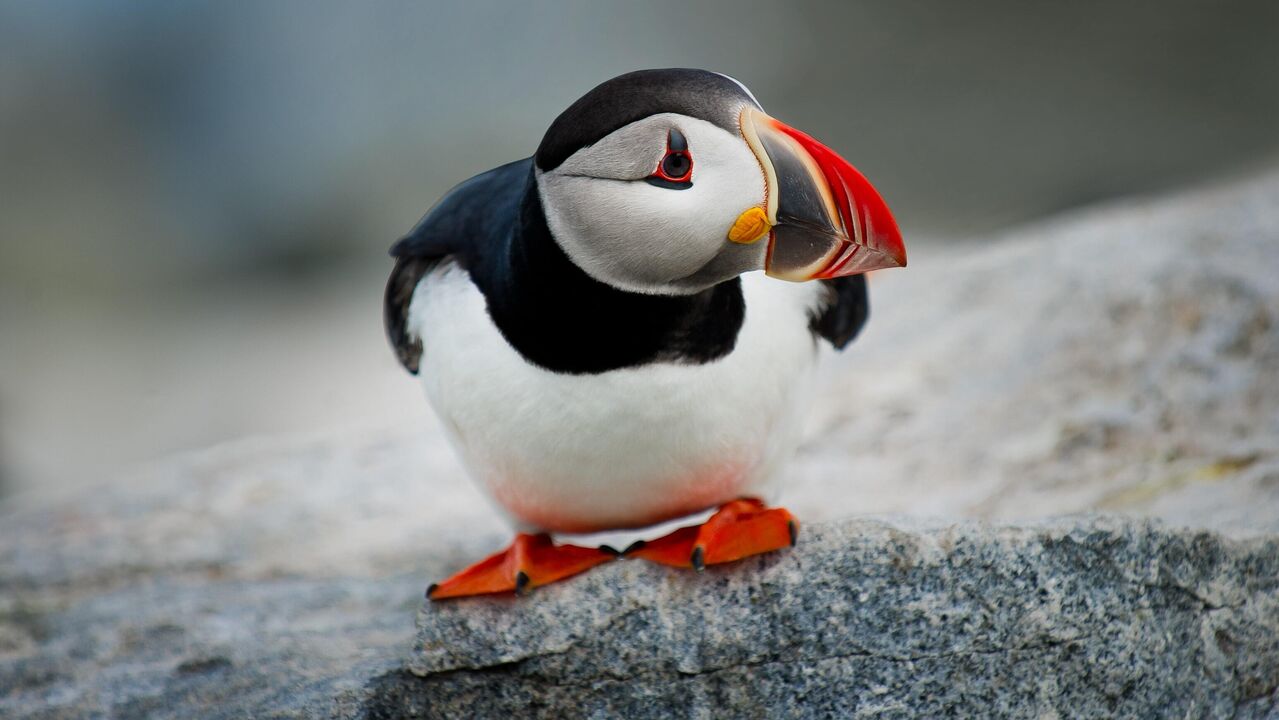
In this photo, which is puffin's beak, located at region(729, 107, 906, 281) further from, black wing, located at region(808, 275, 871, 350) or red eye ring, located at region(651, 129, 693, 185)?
black wing, located at region(808, 275, 871, 350)

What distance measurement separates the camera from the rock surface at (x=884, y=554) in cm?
213

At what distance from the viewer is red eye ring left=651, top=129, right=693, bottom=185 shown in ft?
6.42

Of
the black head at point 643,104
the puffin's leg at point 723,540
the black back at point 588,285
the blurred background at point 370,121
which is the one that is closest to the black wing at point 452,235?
the black back at point 588,285

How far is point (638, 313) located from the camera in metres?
2.14

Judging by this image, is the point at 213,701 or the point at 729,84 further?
the point at 213,701

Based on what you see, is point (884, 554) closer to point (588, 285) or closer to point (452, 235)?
point (588, 285)

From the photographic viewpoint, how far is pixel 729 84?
6.75 ft

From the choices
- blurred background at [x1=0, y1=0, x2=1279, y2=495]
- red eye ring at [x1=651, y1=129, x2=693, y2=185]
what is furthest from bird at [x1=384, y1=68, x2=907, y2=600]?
blurred background at [x1=0, y1=0, x2=1279, y2=495]

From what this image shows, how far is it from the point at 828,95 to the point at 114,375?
489cm

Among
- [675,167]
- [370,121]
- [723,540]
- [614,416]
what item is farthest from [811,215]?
[370,121]

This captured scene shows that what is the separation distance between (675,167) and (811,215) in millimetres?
218

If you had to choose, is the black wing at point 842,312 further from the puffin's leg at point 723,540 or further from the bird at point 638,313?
the puffin's leg at point 723,540

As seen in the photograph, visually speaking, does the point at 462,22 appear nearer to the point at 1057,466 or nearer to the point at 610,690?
the point at 1057,466

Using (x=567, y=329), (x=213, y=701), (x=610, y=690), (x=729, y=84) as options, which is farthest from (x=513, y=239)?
(x=213, y=701)
